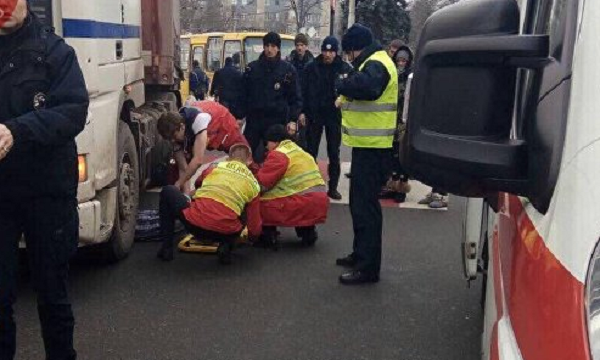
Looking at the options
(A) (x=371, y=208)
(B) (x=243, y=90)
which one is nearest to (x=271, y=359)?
(A) (x=371, y=208)

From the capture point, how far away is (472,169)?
1.52 m

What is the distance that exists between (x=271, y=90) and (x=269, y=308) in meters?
3.50

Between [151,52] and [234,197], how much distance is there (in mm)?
2176

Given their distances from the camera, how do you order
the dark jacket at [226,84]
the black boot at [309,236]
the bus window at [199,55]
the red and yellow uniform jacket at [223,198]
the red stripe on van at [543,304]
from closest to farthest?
the red stripe on van at [543,304] → the red and yellow uniform jacket at [223,198] → the black boot at [309,236] → the dark jacket at [226,84] → the bus window at [199,55]

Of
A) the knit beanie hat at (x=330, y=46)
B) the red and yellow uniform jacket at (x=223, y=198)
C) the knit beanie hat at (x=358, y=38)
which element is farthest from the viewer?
the knit beanie hat at (x=330, y=46)

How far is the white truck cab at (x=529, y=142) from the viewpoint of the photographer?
1262 millimetres

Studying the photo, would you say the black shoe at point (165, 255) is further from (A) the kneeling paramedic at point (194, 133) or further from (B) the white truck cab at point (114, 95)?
(A) the kneeling paramedic at point (194, 133)

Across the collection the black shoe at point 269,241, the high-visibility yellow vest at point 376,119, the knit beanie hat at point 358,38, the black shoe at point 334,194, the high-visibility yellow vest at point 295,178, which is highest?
the knit beanie hat at point 358,38

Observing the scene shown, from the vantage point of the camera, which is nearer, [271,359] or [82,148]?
[271,359]

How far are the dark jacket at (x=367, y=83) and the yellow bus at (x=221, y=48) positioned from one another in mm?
13829

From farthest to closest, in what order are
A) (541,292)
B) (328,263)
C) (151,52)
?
(151,52) < (328,263) < (541,292)

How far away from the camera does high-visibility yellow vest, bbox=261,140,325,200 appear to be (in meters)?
5.79

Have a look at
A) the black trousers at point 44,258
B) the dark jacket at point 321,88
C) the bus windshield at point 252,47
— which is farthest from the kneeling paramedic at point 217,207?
the bus windshield at point 252,47

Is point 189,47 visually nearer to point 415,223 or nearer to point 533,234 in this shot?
point 415,223
